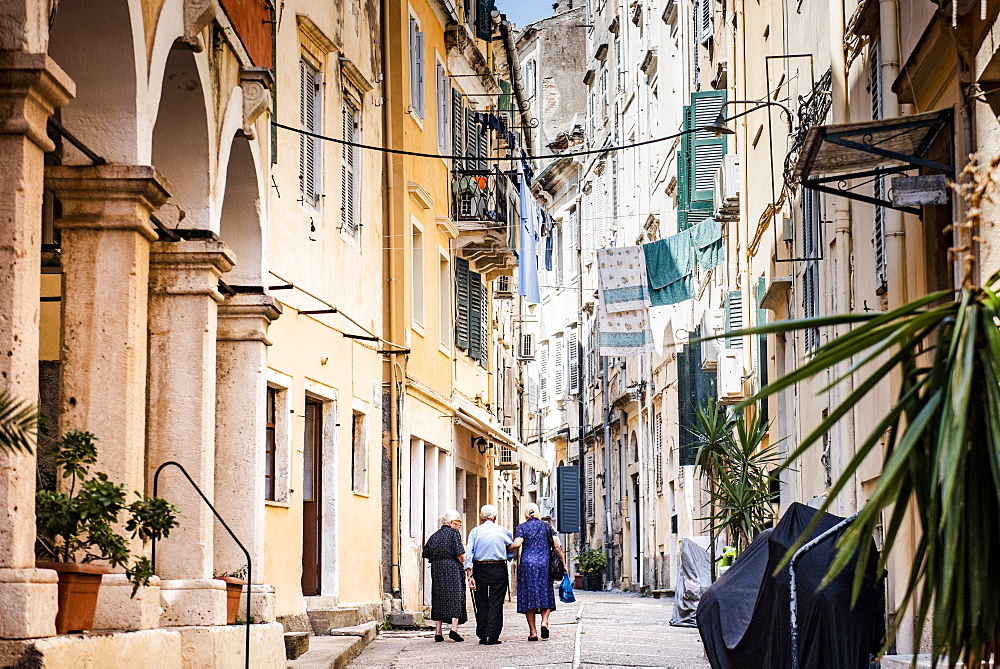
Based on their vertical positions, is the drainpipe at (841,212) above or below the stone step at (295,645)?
above

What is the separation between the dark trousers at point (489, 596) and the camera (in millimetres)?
17953

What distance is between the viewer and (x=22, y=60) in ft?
23.4

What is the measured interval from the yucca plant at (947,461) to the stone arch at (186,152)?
794cm

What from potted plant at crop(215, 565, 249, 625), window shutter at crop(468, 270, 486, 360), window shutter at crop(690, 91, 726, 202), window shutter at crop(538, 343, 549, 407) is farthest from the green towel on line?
window shutter at crop(538, 343, 549, 407)

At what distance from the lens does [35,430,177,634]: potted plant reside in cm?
795

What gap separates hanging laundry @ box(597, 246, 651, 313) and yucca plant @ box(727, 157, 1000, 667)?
2241 cm

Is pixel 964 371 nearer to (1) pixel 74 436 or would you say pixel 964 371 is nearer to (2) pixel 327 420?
(1) pixel 74 436

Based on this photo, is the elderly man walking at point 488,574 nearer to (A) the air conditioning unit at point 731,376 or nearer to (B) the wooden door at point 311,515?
(B) the wooden door at point 311,515

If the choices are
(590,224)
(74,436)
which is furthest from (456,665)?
(590,224)

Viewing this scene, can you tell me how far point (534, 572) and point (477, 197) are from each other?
11.8 meters

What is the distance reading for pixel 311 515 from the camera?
18.6 m

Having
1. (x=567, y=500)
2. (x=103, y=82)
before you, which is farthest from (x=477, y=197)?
(x=567, y=500)

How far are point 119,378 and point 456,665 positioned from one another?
6.27m

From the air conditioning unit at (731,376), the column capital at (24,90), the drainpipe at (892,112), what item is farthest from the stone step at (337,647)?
the column capital at (24,90)
